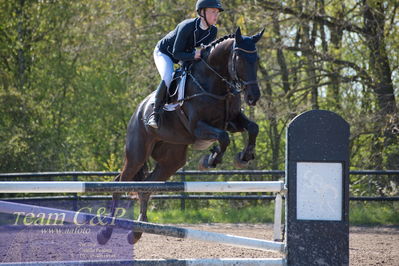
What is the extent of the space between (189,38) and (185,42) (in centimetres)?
10

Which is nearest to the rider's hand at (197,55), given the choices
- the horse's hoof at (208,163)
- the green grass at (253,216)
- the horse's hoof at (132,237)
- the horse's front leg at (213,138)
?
the horse's front leg at (213,138)

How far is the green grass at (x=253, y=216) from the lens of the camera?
969 centimetres

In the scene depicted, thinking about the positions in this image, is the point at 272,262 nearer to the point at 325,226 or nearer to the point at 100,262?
the point at 325,226

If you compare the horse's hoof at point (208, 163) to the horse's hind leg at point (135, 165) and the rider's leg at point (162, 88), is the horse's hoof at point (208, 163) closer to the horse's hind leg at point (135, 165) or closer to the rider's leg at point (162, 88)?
the rider's leg at point (162, 88)

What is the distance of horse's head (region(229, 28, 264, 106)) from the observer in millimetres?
4727

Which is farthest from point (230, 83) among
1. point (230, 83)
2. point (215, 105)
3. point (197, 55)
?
point (197, 55)

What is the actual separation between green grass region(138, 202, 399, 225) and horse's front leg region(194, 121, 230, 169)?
4634 mm

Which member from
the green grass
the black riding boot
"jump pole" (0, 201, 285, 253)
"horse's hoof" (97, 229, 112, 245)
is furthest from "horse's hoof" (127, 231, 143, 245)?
the green grass

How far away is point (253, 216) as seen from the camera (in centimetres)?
1013

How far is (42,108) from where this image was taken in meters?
14.2

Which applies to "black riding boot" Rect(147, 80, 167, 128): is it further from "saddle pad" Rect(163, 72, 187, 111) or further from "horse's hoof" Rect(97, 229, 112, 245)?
"horse's hoof" Rect(97, 229, 112, 245)

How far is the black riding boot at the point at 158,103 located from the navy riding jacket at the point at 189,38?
→ 13.9 inches

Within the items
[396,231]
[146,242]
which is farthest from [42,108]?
[396,231]

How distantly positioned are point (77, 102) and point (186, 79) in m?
11.6
